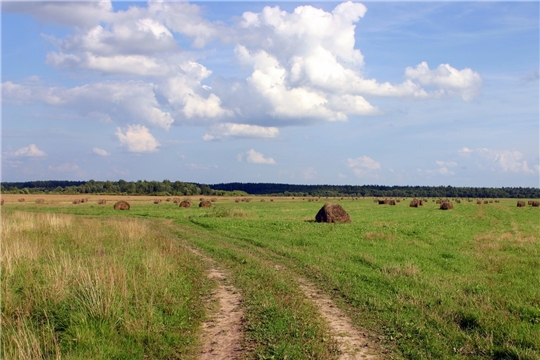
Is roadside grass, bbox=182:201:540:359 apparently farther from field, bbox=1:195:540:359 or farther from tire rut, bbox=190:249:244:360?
tire rut, bbox=190:249:244:360

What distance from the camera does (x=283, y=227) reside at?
2548cm

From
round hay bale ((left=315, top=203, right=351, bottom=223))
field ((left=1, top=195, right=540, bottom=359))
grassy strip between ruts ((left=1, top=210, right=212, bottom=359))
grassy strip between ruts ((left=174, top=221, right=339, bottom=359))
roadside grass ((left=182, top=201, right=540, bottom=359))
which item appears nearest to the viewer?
grassy strip between ruts ((left=174, top=221, right=339, bottom=359))

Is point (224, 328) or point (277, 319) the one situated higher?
point (277, 319)

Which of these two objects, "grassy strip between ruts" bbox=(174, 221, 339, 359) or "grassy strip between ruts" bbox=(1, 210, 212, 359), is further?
"grassy strip between ruts" bbox=(1, 210, 212, 359)

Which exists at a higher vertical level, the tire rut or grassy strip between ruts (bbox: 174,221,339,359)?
grassy strip between ruts (bbox: 174,221,339,359)

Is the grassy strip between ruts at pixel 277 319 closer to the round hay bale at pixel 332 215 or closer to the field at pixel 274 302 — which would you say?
the field at pixel 274 302

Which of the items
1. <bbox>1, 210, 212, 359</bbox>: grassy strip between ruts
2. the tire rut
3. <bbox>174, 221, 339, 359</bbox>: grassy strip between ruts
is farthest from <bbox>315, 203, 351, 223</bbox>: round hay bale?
the tire rut

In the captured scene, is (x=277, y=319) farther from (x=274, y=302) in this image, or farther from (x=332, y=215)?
(x=332, y=215)

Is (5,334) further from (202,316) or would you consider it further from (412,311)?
(412,311)

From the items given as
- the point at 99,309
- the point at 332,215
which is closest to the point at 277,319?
the point at 99,309

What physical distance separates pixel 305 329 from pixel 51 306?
17.0 ft

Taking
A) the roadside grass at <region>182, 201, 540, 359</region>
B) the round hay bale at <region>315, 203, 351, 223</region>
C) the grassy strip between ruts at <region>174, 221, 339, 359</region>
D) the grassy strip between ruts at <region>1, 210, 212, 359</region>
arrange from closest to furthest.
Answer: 1. the grassy strip between ruts at <region>174, 221, 339, 359</region>
2. the grassy strip between ruts at <region>1, 210, 212, 359</region>
3. the roadside grass at <region>182, 201, 540, 359</region>
4. the round hay bale at <region>315, 203, 351, 223</region>

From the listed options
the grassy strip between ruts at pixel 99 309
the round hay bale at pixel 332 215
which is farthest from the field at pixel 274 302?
the round hay bale at pixel 332 215

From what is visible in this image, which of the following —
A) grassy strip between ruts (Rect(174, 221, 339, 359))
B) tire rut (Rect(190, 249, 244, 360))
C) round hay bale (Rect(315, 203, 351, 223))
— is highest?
round hay bale (Rect(315, 203, 351, 223))
